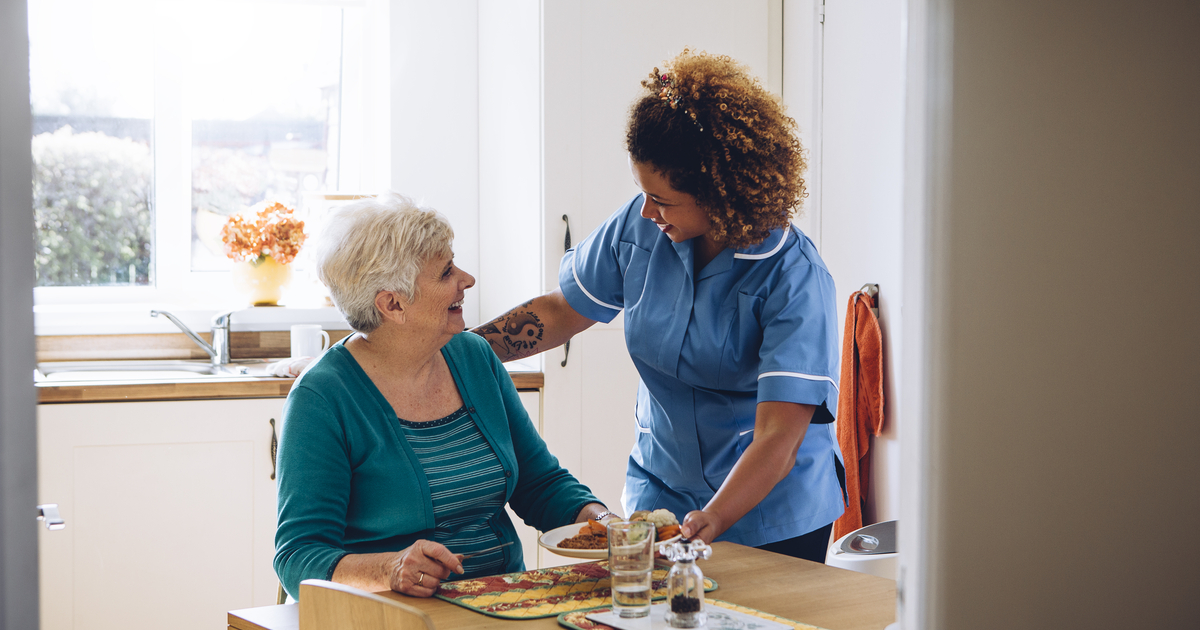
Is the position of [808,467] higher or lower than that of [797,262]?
lower

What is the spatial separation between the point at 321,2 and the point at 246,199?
782 mm

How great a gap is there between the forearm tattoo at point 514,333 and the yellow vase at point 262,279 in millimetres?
1562

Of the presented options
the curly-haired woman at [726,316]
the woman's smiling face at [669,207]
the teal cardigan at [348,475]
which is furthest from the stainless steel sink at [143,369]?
the woman's smiling face at [669,207]

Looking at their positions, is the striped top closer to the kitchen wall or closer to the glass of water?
the glass of water

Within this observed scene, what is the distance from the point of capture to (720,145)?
1.51 m

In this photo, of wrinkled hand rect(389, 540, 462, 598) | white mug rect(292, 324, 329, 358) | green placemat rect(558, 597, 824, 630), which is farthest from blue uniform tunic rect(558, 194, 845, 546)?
white mug rect(292, 324, 329, 358)

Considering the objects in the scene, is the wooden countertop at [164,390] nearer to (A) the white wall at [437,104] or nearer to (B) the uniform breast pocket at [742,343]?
(B) the uniform breast pocket at [742,343]

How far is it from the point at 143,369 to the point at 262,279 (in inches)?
18.4

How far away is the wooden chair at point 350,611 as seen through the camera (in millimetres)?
933

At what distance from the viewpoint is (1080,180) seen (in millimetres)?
243

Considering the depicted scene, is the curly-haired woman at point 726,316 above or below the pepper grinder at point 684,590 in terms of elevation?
above

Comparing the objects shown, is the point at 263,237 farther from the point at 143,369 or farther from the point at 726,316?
the point at 726,316

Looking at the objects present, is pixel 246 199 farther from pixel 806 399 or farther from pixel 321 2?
pixel 806 399

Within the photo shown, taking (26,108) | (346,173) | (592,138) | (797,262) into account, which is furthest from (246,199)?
(26,108)
